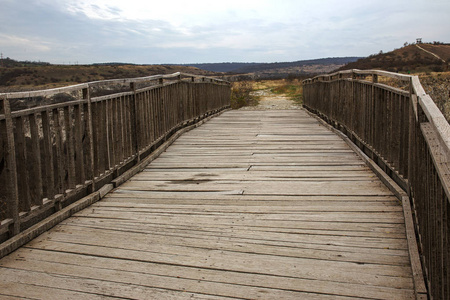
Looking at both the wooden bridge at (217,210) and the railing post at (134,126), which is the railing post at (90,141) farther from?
the railing post at (134,126)

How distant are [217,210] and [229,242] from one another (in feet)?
2.54

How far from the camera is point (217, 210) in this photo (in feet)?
12.9

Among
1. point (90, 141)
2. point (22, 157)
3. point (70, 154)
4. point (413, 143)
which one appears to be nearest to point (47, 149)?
point (22, 157)

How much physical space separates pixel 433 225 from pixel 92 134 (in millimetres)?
3327

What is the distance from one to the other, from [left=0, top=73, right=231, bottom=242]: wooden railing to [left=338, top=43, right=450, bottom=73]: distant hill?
159 ft

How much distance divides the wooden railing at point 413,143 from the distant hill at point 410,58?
46.6 m

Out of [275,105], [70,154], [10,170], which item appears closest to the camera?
[10,170]

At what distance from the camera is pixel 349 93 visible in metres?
7.15

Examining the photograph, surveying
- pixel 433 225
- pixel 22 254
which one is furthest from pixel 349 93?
pixel 22 254

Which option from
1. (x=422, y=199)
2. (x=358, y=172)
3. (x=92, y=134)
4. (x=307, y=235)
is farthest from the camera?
(x=358, y=172)

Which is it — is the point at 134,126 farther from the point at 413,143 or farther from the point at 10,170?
the point at 413,143

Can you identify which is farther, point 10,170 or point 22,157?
point 22,157

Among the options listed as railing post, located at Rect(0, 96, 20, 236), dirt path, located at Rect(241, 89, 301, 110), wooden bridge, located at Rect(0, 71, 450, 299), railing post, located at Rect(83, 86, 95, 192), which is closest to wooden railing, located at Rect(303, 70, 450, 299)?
wooden bridge, located at Rect(0, 71, 450, 299)

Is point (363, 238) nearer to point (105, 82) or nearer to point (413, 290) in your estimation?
point (413, 290)
